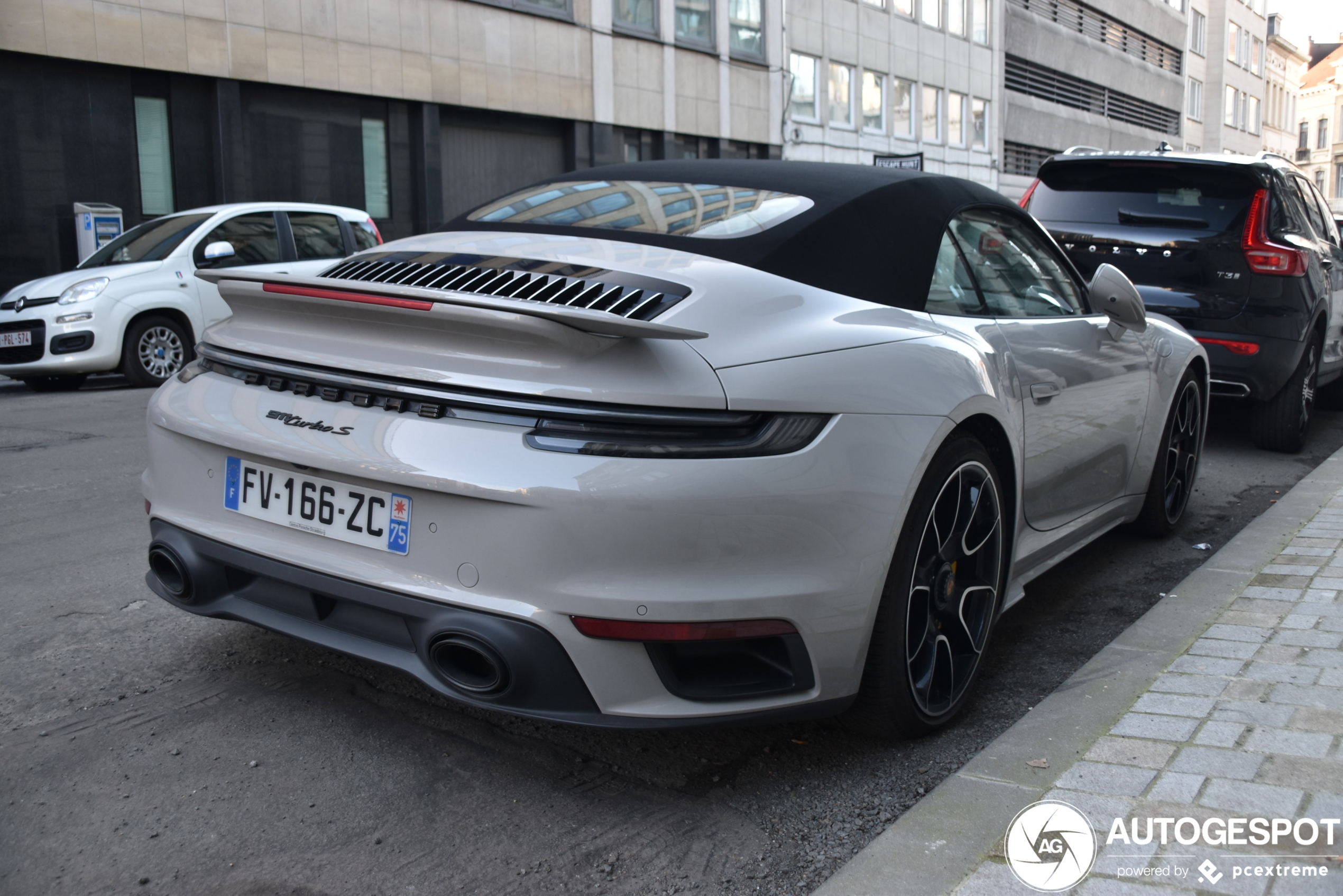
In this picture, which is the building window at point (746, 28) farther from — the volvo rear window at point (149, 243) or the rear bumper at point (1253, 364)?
the rear bumper at point (1253, 364)

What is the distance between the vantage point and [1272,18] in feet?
242

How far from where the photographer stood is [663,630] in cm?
231

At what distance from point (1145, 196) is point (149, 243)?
8845 mm

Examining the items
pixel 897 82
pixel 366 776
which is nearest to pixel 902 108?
pixel 897 82

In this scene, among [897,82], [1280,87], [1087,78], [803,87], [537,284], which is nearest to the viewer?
[537,284]

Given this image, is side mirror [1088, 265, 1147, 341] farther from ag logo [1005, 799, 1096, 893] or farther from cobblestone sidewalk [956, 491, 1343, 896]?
ag logo [1005, 799, 1096, 893]

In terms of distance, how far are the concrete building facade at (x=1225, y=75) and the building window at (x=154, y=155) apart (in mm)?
51688

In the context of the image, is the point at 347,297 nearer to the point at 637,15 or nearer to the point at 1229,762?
the point at 1229,762

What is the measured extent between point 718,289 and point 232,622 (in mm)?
2051

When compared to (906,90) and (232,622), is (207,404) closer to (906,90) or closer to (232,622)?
(232,622)

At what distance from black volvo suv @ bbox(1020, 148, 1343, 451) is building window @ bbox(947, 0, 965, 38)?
30976mm

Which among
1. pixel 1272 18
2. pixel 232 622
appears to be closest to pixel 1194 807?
pixel 232 622

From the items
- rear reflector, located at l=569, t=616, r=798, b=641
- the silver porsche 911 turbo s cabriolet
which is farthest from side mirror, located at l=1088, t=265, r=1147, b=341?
rear reflector, located at l=569, t=616, r=798, b=641

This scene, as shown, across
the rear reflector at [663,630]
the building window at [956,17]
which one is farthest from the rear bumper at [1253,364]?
the building window at [956,17]
